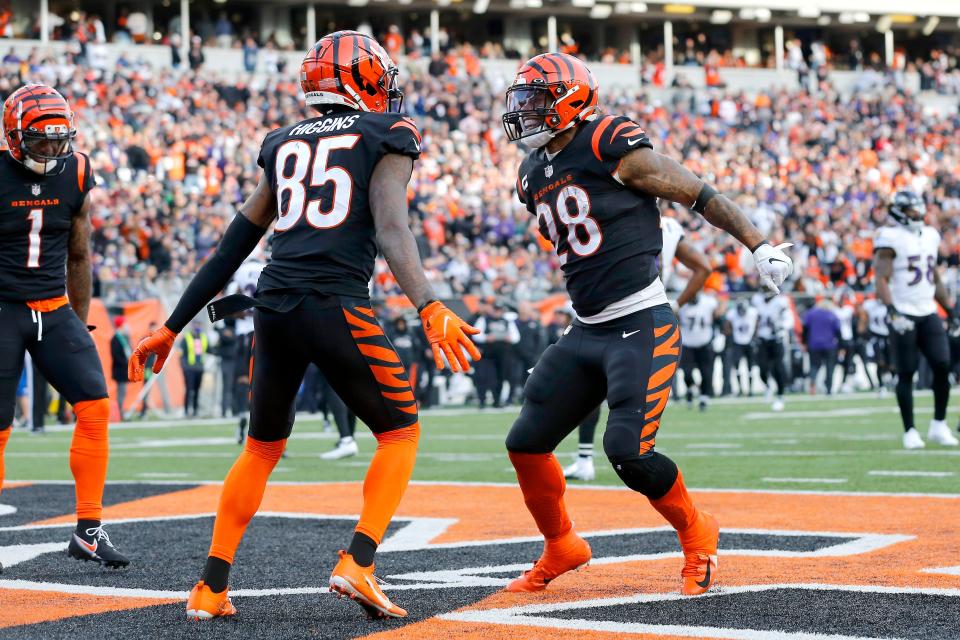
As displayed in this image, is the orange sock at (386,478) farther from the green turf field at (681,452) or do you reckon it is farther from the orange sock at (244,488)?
the green turf field at (681,452)

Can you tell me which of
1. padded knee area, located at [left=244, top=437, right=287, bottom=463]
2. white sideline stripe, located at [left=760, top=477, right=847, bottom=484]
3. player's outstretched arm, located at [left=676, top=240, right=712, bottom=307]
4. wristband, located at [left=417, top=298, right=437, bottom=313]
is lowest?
white sideline stripe, located at [left=760, top=477, right=847, bottom=484]

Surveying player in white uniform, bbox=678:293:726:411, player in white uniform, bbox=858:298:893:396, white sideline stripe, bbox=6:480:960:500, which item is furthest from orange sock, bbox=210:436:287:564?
player in white uniform, bbox=858:298:893:396

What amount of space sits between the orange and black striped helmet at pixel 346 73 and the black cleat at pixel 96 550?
2.11 metres

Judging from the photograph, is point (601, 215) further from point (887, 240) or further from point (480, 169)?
point (480, 169)

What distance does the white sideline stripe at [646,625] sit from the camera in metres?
4.04

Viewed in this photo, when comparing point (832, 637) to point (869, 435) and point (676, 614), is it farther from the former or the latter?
point (869, 435)

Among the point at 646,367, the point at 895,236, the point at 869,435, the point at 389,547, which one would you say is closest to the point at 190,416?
the point at 869,435

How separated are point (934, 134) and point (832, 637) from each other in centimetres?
3686

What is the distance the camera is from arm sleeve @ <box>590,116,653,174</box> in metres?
5.12

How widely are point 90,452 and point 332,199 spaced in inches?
85.1

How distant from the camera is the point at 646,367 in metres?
5.08

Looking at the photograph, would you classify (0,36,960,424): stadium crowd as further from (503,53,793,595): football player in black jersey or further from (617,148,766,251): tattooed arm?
(617,148,766,251): tattooed arm

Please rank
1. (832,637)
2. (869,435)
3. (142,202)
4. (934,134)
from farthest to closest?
(934,134) < (142,202) < (869,435) < (832,637)

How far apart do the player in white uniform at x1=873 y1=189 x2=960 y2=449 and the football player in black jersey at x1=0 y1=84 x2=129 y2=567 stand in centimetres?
683
